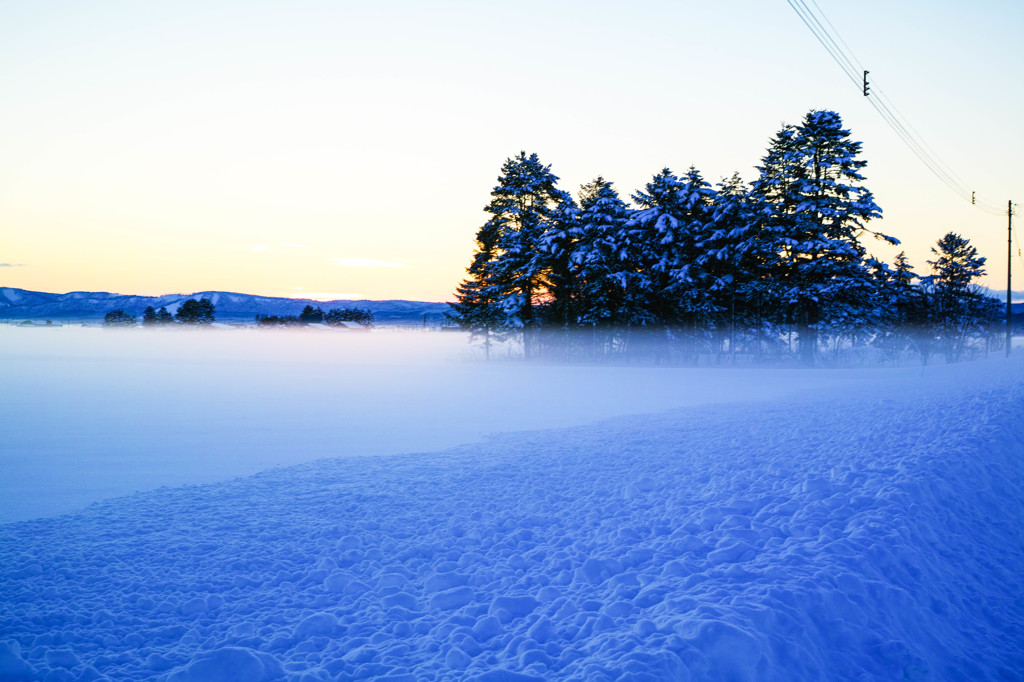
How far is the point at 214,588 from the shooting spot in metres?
4.45

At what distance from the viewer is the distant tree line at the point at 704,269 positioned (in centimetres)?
3031

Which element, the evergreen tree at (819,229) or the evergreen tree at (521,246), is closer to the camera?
the evergreen tree at (819,229)

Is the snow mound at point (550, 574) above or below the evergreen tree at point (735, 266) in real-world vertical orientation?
below

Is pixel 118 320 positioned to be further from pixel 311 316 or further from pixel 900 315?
pixel 900 315

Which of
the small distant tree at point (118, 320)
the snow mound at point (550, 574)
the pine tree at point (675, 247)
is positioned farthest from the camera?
the small distant tree at point (118, 320)

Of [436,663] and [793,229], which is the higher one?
[793,229]

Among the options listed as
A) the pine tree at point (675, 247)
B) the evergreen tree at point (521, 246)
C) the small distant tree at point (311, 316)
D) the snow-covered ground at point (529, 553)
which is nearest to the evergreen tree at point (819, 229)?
the pine tree at point (675, 247)

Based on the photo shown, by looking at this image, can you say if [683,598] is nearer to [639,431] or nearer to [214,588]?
[214,588]

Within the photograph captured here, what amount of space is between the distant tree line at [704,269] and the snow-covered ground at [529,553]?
22462mm

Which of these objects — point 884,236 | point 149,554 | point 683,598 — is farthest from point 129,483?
point 884,236

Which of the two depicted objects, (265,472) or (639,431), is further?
(639,431)

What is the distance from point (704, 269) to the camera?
3528cm

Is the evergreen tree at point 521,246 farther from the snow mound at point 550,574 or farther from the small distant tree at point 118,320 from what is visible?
the small distant tree at point 118,320

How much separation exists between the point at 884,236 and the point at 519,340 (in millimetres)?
22200
